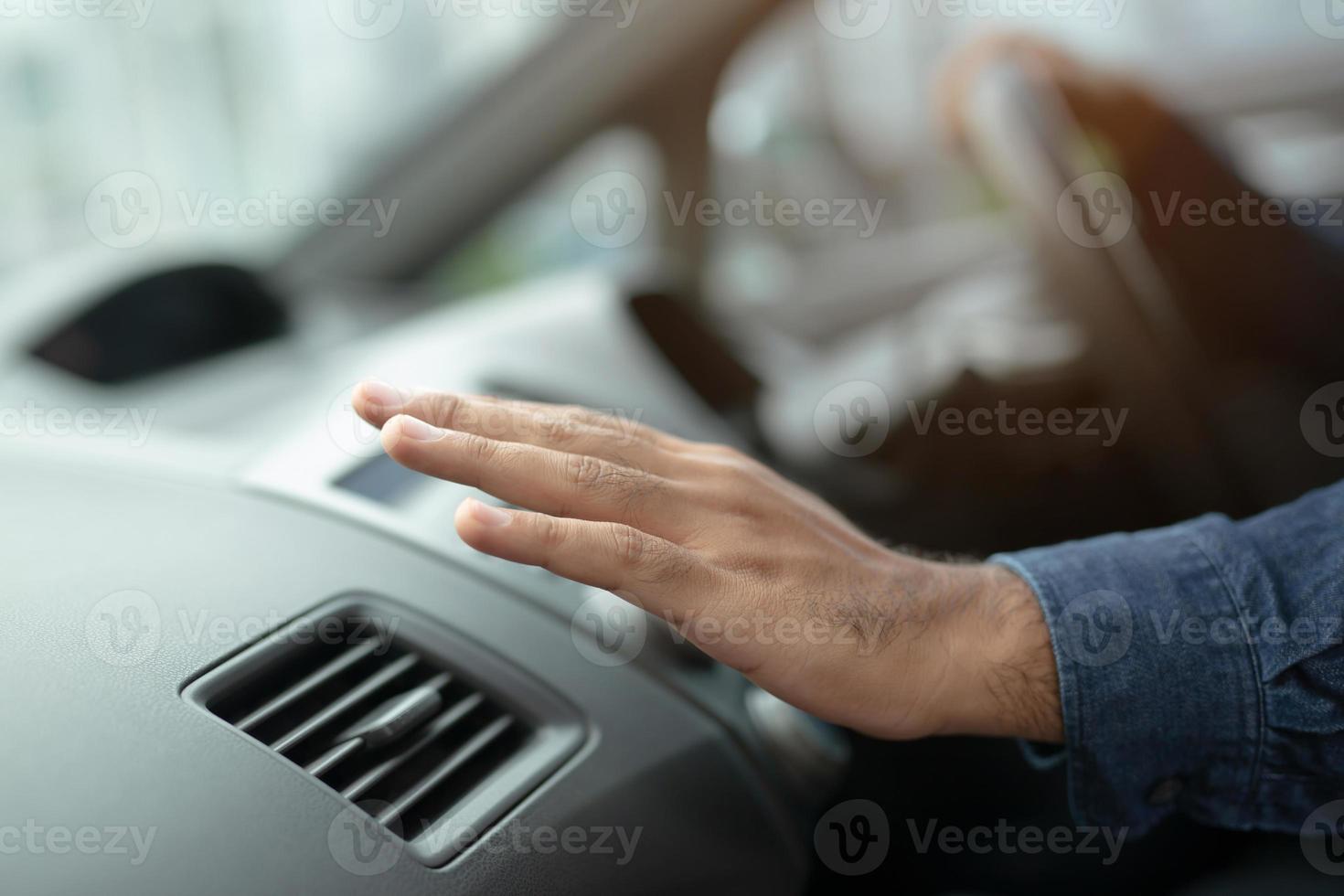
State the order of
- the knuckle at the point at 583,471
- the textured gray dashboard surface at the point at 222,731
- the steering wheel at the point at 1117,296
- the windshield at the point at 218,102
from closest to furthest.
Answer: the textured gray dashboard surface at the point at 222,731, the knuckle at the point at 583,471, the steering wheel at the point at 1117,296, the windshield at the point at 218,102

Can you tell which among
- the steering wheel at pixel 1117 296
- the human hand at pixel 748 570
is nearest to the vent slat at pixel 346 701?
the human hand at pixel 748 570

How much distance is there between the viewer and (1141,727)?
699mm

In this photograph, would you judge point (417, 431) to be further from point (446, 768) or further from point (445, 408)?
point (446, 768)

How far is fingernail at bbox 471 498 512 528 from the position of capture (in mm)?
597

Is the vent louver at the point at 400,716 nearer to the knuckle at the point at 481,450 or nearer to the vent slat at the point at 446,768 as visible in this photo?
the vent slat at the point at 446,768

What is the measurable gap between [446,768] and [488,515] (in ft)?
0.61

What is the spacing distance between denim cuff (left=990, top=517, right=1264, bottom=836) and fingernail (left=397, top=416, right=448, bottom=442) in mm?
425

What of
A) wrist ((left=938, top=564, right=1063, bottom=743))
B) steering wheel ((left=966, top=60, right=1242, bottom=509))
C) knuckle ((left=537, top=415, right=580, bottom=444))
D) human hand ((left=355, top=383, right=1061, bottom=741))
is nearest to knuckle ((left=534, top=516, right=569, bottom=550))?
human hand ((left=355, top=383, right=1061, bottom=741))

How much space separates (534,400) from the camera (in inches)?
40.7

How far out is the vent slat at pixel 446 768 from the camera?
24.3 inches

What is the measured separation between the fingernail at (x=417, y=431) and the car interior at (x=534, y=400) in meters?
0.17

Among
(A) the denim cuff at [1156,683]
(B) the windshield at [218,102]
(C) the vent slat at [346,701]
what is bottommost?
(A) the denim cuff at [1156,683]

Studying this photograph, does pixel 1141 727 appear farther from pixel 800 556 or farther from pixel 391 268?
pixel 391 268

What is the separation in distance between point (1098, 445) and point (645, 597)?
821 mm
